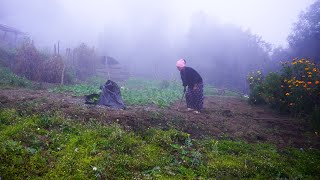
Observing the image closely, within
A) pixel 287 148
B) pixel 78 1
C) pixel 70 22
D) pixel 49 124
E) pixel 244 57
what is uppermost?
pixel 78 1

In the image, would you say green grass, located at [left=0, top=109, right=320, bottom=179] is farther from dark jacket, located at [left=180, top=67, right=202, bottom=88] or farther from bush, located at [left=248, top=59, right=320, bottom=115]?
bush, located at [left=248, top=59, right=320, bottom=115]

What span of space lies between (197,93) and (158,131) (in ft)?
11.7

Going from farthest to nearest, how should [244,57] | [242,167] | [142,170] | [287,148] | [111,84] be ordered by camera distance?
[244,57], [111,84], [287,148], [242,167], [142,170]

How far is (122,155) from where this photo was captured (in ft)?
15.0

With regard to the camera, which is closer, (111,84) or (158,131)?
(158,131)

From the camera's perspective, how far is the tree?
2327cm

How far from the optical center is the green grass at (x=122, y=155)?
406 cm

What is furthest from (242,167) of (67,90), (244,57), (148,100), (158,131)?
(244,57)

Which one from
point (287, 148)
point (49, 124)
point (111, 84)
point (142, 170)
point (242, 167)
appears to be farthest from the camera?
point (111, 84)

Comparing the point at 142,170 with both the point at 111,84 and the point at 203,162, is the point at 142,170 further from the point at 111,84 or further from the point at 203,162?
the point at 111,84

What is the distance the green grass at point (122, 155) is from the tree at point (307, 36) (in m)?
20.5

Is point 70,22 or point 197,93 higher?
point 70,22

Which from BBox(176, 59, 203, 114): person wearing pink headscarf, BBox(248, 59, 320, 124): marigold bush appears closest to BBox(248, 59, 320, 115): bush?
BBox(248, 59, 320, 124): marigold bush

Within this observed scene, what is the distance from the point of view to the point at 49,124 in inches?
218
